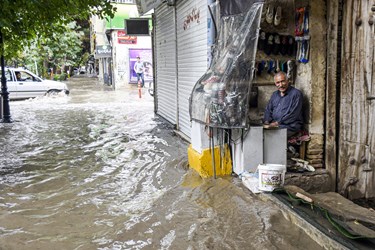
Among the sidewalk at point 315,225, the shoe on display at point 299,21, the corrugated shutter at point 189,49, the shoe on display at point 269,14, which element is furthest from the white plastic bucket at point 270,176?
the corrugated shutter at point 189,49

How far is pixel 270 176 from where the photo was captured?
498 cm

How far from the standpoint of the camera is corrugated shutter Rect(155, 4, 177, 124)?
10750mm

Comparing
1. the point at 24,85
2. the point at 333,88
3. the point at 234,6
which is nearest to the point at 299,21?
the point at 234,6

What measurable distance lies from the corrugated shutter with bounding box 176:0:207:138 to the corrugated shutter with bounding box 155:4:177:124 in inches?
28.0

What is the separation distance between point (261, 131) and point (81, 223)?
269 centimetres

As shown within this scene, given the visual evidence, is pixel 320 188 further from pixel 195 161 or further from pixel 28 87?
pixel 28 87

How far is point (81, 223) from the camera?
459cm

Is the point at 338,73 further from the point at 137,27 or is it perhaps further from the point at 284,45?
the point at 137,27

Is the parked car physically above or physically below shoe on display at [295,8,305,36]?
above

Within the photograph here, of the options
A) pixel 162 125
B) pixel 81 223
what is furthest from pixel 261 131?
pixel 162 125

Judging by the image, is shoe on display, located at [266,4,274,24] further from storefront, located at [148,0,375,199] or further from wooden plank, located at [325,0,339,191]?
wooden plank, located at [325,0,339,191]

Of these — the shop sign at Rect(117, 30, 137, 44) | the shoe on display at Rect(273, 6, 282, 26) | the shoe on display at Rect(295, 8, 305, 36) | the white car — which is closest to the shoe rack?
the shoe on display at Rect(273, 6, 282, 26)

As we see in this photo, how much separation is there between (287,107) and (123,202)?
8.93 ft

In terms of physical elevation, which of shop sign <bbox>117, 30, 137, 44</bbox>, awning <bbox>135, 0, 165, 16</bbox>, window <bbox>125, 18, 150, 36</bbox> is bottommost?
window <bbox>125, 18, 150, 36</bbox>
